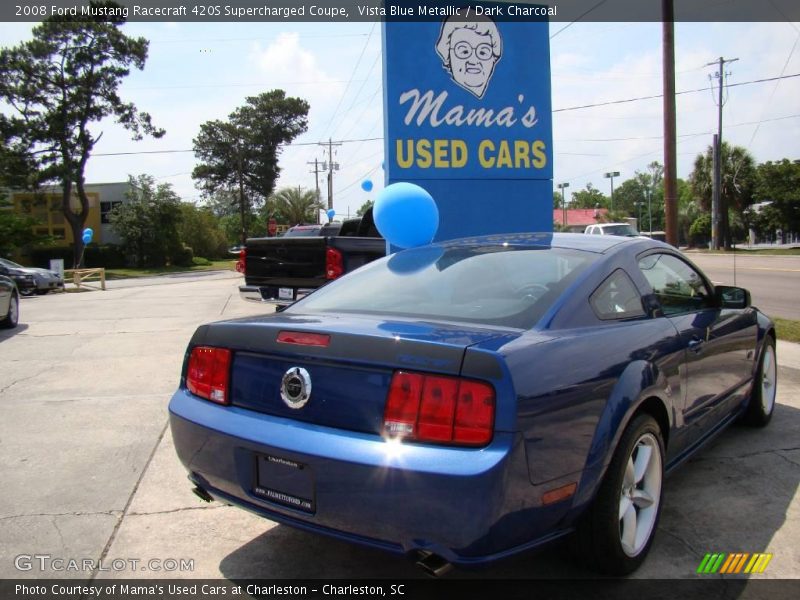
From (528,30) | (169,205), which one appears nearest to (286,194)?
(169,205)

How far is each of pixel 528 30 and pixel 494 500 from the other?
25.0ft

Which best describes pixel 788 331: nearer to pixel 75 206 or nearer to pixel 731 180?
pixel 731 180

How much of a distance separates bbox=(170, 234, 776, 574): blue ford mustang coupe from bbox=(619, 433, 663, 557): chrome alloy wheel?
1cm

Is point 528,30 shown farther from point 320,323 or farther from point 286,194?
point 286,194

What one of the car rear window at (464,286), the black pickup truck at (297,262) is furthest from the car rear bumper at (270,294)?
the car rear window at (464,286)

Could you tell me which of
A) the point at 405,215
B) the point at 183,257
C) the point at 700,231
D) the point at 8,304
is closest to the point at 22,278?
the point at 8,304

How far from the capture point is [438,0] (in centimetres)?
805

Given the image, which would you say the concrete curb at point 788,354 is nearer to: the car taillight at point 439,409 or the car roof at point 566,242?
the car roof at point 566,242

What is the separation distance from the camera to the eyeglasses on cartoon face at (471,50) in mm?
8188

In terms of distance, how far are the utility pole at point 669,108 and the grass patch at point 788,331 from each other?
3007 millimetres

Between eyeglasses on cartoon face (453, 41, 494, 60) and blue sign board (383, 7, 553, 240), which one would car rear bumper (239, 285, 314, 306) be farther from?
eyeglasses on cartoon face (453, 41, 494, 60)

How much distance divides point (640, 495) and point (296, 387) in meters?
1.60

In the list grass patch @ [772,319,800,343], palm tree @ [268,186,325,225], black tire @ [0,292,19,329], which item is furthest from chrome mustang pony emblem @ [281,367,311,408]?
palm tree @ [268,186,325,225]

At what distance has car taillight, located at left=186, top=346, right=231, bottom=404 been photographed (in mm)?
2873
